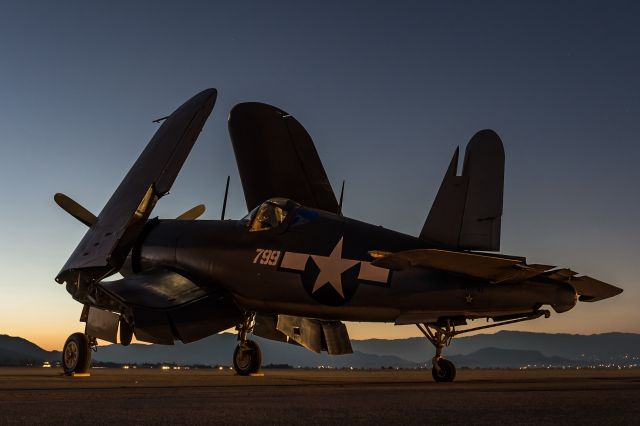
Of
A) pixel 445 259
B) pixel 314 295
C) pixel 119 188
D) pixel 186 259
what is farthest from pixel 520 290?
pixel 119 188

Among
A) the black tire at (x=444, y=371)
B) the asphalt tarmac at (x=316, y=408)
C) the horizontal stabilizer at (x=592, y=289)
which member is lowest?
the asphalt tarmac at (x=316, y=408)

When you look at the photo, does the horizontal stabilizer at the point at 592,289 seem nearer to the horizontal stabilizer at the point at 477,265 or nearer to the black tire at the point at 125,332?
the horizontal stabilizer at the point at 477,265

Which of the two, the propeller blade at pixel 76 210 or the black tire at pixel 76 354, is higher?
the propeller blade at pixel 76 210

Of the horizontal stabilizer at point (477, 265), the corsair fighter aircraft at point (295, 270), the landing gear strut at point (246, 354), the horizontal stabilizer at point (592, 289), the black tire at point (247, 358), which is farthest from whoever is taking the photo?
the black tire at point (247, 358)

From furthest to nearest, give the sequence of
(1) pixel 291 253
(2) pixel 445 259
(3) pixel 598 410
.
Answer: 1. (1) pixel 291 253
2. (2) pixel 445 259
3. (3) pixel 598 410

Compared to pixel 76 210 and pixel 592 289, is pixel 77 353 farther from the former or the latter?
pixel 592 289

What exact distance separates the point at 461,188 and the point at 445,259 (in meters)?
1.76

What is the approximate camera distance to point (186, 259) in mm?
12703

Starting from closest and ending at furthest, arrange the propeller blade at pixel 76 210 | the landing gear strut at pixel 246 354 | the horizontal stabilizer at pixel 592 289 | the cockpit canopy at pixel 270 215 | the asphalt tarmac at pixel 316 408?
the asphalt tarmac at pixel 316 408
the horizontal stabilizer at pixel 592 289
the cockpit canopy at pixel 270 215
the landing gear strut at pixel 246 354
the propeller blade at pixel 76 210

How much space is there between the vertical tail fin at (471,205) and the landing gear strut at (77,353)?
6045mm

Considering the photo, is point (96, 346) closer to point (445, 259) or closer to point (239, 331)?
point (239, 331)

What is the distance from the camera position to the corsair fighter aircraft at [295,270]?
10086 millimetres

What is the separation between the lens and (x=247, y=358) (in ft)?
46.3

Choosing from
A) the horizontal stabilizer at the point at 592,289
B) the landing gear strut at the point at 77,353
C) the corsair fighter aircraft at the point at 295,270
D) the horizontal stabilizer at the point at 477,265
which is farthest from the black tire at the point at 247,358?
the horizontal stabilizer at the point at 592,289
